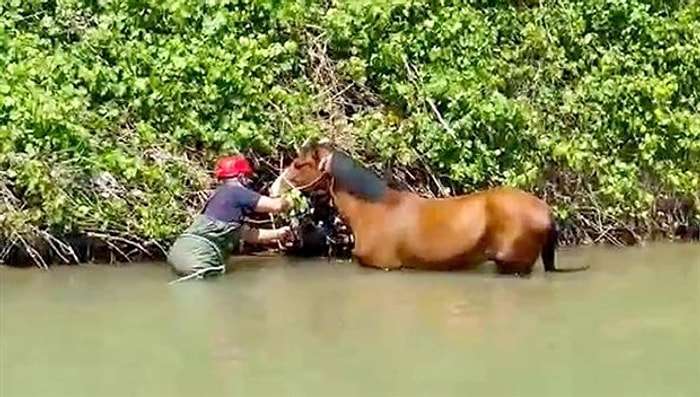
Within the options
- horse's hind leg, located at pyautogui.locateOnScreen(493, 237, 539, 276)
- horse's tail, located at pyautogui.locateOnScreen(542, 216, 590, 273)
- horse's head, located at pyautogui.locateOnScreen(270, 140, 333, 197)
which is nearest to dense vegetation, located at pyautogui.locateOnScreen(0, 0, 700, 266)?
horse's head, located at pyautogui.locateOnScreen(270, 140, 333, 197)

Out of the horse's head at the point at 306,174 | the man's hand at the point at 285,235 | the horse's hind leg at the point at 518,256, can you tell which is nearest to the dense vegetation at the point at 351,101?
the horse's head at the point at 306,174

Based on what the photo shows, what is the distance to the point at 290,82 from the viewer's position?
12.1 metres

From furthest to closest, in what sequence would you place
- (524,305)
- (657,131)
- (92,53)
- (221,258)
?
(657,131), (92,53), (221,258), (524,305)

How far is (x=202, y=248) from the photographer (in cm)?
1027

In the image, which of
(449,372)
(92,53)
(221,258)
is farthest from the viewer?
(92,53)

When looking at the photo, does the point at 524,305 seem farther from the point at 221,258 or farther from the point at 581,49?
the point at 581,49

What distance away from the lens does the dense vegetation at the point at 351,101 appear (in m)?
10.8

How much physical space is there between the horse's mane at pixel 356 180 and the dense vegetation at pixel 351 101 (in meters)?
0.64

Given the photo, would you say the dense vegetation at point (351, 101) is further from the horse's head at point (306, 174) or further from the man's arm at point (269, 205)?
the man's arm at point (269, 205)

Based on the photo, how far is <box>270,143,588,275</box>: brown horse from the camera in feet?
34.0

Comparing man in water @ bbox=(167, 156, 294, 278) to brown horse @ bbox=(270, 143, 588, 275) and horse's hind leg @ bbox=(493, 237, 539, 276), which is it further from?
horse's hind leg @ bbox=(493, 237, 539, 276)

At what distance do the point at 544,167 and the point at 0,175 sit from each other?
15.6 ft

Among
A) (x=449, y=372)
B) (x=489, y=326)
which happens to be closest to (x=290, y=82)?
(x=489, y=326)

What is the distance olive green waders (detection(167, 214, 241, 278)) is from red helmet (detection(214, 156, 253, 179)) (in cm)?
38
